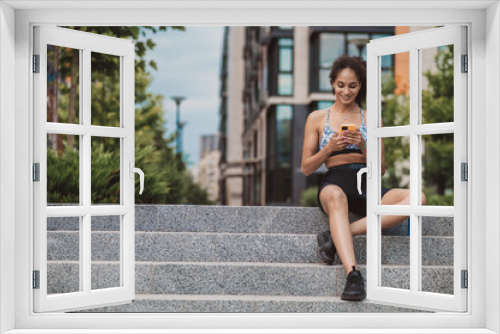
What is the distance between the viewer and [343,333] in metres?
4.01

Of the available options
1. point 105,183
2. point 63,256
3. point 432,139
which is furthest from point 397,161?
point 63,256

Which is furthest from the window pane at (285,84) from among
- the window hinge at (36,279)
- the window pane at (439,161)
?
the window hinge at (36,279)

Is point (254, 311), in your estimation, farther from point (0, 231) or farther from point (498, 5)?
point (498, 5)

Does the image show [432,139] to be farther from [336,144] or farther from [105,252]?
[105,252]

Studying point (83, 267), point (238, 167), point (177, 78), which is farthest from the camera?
point (238, 167)

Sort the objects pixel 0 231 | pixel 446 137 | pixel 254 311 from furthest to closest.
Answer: pixel 446 137 → pixel 254 311 → pixel 0 231

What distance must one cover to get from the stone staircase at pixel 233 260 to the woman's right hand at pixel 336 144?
766 mm

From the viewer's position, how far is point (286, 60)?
21.8 meters

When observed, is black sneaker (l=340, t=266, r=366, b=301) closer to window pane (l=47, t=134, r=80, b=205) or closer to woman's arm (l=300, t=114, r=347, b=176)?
woman's arm (l=300, t=114, r=347, b=176)

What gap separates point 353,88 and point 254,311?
75.6 inches

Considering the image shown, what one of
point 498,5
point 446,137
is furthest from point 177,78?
point 498,5

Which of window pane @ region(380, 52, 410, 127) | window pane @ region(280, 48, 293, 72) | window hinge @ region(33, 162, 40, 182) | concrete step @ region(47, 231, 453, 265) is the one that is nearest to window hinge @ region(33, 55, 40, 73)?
window hinge @ region(33, 162, 40, 182)

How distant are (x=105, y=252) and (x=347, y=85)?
92.0 inches

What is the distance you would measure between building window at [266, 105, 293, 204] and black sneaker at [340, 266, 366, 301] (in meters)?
15.5
